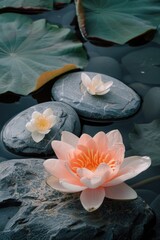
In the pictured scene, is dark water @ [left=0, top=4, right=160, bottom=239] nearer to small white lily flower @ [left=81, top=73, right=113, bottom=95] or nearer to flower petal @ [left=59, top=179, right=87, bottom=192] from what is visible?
small white lily flower @ [left=81, top=73, right=113, bottom=95]

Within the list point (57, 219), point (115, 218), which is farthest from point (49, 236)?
point (115, 218)

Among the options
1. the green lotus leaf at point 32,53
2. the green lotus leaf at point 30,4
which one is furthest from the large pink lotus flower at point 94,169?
the green lotus leaf at point 30,4

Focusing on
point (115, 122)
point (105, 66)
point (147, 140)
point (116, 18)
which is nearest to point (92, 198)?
point (147, 140)

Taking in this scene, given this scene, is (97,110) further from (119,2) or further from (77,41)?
(119,2)

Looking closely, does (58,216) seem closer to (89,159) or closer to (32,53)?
(89,159)

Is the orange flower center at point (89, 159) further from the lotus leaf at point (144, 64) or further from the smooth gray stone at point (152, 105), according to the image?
the lotus leaf at point (144, 64)
